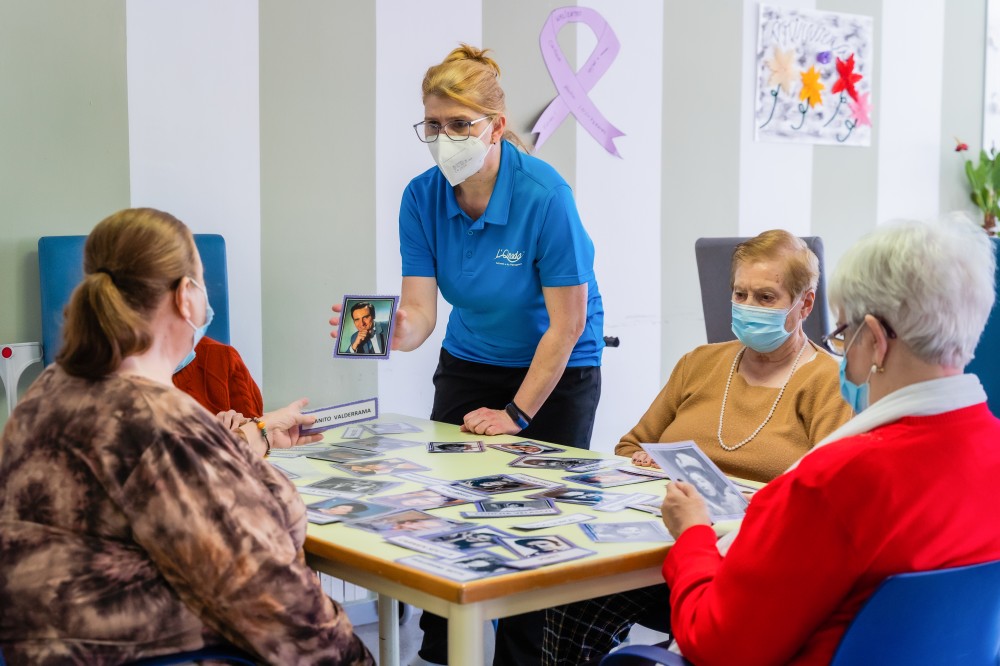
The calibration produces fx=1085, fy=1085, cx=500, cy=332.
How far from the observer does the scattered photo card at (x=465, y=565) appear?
4.90ft

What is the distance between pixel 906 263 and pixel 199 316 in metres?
0.98

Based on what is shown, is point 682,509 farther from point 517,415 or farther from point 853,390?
point 517,415

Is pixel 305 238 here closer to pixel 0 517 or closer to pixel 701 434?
pixel 701 434

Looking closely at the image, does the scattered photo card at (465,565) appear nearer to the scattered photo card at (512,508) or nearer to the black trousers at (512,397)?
the scattered photo card at (512,508)

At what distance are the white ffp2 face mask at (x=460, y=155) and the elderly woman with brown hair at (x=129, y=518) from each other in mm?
1181

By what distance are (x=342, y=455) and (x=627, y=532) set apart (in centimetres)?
85

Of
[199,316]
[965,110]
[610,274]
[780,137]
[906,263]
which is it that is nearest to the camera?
[906,263]

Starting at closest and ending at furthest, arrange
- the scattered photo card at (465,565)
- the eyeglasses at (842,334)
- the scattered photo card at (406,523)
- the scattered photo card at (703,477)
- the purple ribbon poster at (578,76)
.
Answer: the eyeglasses at (842,334) → the scattered photo card at (465,565) → the scattered photo card at (406,523) → the scattered photo card at (703,477) → the purple ribbon poster at (578,76)

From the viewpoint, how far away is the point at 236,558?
141cm

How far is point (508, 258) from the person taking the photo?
106 inches

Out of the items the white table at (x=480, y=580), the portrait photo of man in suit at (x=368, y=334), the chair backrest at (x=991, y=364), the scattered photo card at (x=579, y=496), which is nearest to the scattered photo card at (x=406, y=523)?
the white table at (x=480, y=580)

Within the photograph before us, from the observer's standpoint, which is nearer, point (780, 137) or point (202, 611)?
point (202, 611)

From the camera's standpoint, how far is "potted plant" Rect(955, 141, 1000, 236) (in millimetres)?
4977

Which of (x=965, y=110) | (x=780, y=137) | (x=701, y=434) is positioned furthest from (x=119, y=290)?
(x=965, y=110)
